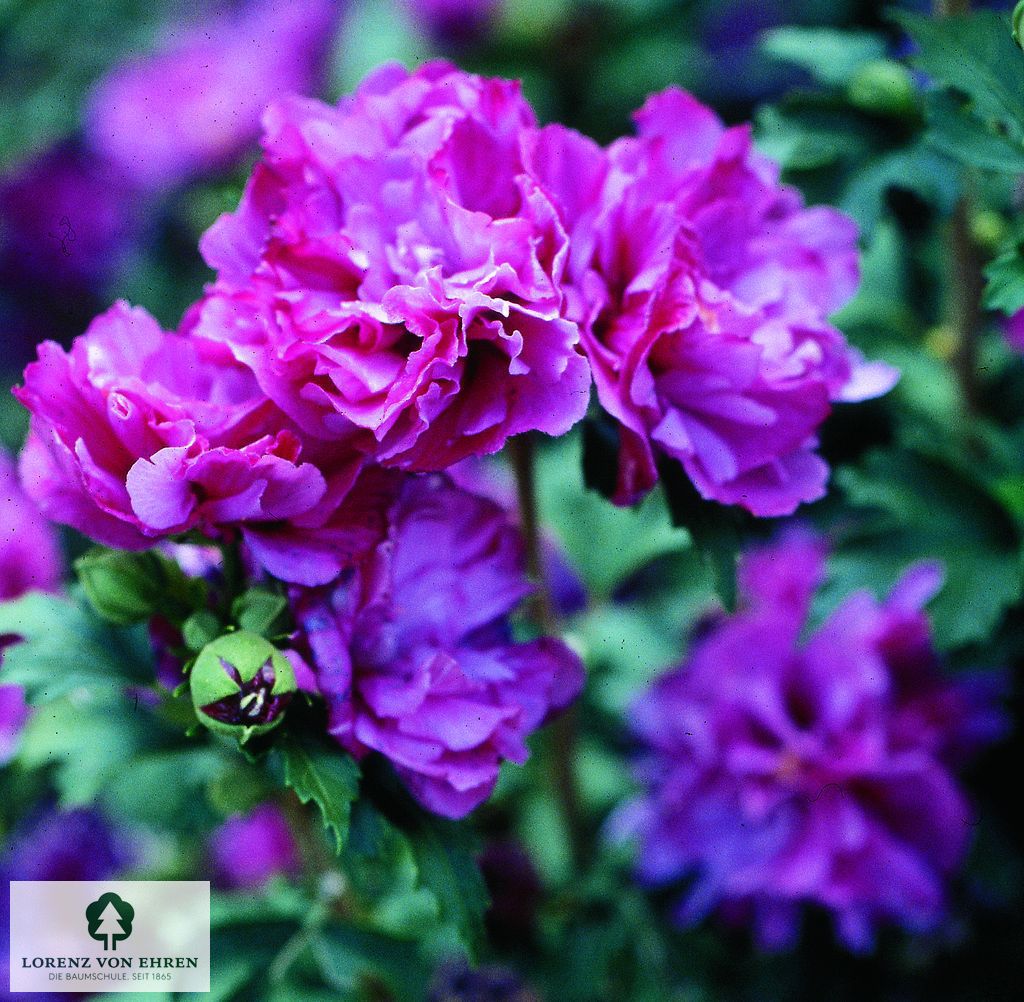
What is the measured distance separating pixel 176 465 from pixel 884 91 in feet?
2.70

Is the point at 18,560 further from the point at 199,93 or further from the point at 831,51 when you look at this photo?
the point at 199,93

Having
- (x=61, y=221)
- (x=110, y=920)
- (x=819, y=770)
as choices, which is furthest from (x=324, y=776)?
(x=61, y=221)

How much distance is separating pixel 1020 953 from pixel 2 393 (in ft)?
6.65

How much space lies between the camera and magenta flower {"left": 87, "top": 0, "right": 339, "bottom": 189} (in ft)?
8.50

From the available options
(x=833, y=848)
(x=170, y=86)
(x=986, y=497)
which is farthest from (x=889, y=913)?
(x=170, y=86)

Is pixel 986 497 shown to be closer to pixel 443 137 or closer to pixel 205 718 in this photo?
pixel 443 137

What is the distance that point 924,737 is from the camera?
1.34 m

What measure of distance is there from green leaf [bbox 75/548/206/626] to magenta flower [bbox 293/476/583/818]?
14 centimetres

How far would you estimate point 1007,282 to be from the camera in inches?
39.9

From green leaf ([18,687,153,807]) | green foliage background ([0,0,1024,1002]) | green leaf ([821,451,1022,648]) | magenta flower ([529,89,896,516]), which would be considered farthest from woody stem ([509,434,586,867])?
green leaf ([18,687,153,807])

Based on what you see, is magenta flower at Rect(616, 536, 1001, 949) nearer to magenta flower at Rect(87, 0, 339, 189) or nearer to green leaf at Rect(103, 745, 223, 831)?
green leaf at Rect(103, 745, 223, 831)

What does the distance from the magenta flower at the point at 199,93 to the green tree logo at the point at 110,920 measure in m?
1.75

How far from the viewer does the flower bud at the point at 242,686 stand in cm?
87

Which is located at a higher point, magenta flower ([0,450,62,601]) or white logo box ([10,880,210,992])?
magenta flower ([0,450,62,601])
